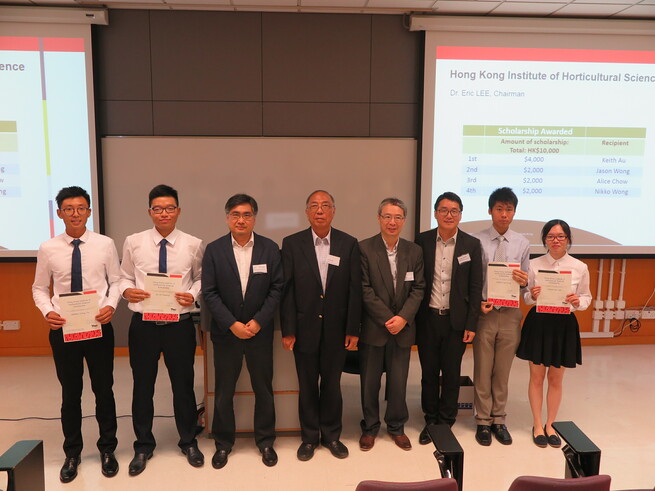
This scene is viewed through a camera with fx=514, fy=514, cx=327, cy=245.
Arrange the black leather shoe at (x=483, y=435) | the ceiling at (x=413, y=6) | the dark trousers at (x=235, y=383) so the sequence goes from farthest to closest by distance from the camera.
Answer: the ceiling at (x=413, y=6)
the black leather shoe at (x=483, y=435)
the dark trousers at (x=235, y=383)

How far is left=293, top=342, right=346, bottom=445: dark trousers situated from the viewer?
335 centimetres

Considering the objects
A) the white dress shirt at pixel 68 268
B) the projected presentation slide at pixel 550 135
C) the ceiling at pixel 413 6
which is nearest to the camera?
the white dress shirt at pixel 68 268

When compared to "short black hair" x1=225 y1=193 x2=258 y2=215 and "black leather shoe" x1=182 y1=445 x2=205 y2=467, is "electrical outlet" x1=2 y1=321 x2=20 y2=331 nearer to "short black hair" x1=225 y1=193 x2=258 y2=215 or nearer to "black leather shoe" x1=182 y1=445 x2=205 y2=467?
"black leather shoe" x1=182 y1=445 x2=205 y2=467

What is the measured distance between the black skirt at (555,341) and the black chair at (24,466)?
296cm

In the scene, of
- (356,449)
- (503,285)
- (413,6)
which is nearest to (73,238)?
(356,449)

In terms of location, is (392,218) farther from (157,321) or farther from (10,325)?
(10,325)

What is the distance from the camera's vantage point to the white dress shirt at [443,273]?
3.48 m

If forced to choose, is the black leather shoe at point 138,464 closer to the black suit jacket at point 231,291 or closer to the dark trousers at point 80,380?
the dark trousers at point 80,380

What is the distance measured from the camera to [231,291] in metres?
3.15

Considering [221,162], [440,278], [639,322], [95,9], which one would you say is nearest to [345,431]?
[440,278]

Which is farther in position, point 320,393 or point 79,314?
point 320,393

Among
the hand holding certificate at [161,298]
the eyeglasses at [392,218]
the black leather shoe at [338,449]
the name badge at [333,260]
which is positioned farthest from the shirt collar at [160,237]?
the black leather shoe at [338,449]

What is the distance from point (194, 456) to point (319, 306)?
1242mm

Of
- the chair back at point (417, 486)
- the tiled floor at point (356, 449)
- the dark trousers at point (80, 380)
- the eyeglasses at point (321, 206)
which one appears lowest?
the tiled floor at point (356, 449)
